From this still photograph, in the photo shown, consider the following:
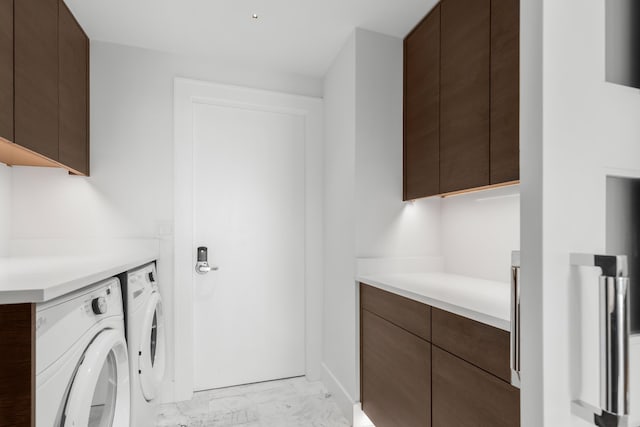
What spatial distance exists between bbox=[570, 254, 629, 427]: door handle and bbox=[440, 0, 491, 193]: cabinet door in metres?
1.12

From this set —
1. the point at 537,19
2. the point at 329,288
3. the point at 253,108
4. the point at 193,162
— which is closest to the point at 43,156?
the point at 193,162

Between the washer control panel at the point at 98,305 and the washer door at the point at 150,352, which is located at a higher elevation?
the washer control panel at the point at 98,305

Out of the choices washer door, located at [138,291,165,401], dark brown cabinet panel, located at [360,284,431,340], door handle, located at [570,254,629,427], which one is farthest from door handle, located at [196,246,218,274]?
door handle, located at [570,254,629,427]

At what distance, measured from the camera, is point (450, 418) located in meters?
1.22

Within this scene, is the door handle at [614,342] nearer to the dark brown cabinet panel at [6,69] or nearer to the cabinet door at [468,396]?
the cabinet door at [468,396]

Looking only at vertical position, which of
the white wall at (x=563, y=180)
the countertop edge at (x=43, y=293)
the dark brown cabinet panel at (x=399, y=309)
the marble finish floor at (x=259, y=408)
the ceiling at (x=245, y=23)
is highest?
the ceiling at (x=245, y=23)

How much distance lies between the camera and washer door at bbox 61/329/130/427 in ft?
2.83

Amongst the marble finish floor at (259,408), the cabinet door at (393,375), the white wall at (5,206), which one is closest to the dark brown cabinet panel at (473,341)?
the cabinet door at (393,375)

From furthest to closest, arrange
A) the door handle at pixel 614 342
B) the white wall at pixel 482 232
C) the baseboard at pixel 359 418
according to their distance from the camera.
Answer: the baseboard at pixel 359 418 < the white wall at pixel 482 232 < the door handle at pixel 614 342

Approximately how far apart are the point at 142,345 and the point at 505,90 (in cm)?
191

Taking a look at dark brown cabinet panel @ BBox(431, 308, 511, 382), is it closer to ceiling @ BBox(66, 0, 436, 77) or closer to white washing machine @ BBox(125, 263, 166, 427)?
white washing machine @ BBox(125, 263, 166, 427)

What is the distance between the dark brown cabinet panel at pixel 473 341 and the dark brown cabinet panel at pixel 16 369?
1192 mm

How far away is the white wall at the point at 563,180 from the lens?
1.38 ft

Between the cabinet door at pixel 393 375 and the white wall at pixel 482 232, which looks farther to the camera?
the white wall at pixel 482 232
